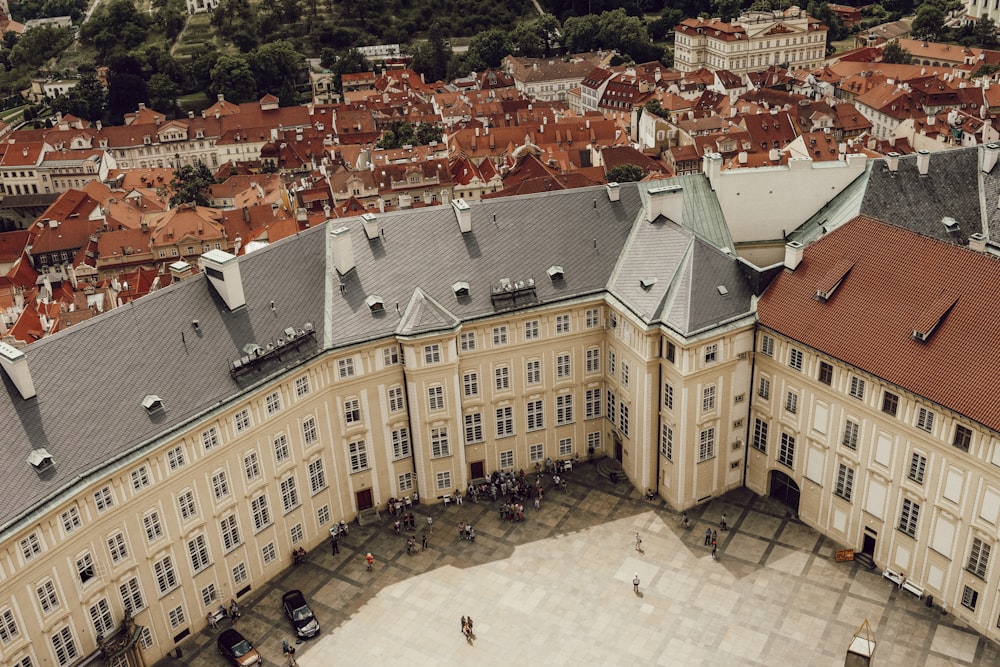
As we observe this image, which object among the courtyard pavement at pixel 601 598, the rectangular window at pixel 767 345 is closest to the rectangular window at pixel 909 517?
the courtyard pavement at pixel 601 598

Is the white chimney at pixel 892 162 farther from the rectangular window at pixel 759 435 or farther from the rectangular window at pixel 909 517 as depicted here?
the rectangular window at pixel 909 517

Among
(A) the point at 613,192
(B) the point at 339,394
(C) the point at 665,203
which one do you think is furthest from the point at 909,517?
(B) the point at 339,394

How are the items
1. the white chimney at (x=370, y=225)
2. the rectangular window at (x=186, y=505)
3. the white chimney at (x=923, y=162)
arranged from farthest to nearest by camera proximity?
the white chimney at (x=923, y=162), the white chimney at (x=370, y=225), the rectangular window at (x=186, y=505)

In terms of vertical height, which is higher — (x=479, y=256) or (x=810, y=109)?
(x=479, y=256)

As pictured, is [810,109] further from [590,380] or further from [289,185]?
[590,380]

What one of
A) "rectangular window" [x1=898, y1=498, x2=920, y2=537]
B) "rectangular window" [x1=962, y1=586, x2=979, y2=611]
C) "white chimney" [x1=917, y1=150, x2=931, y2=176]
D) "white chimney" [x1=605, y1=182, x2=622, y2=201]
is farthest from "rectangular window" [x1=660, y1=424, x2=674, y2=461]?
"white chimney" [x1=917, y1=150, x2=931, y2=176]

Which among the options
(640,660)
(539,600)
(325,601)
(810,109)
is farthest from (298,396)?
(810,109)

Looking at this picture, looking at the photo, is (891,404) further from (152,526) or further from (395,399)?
(152,526)
